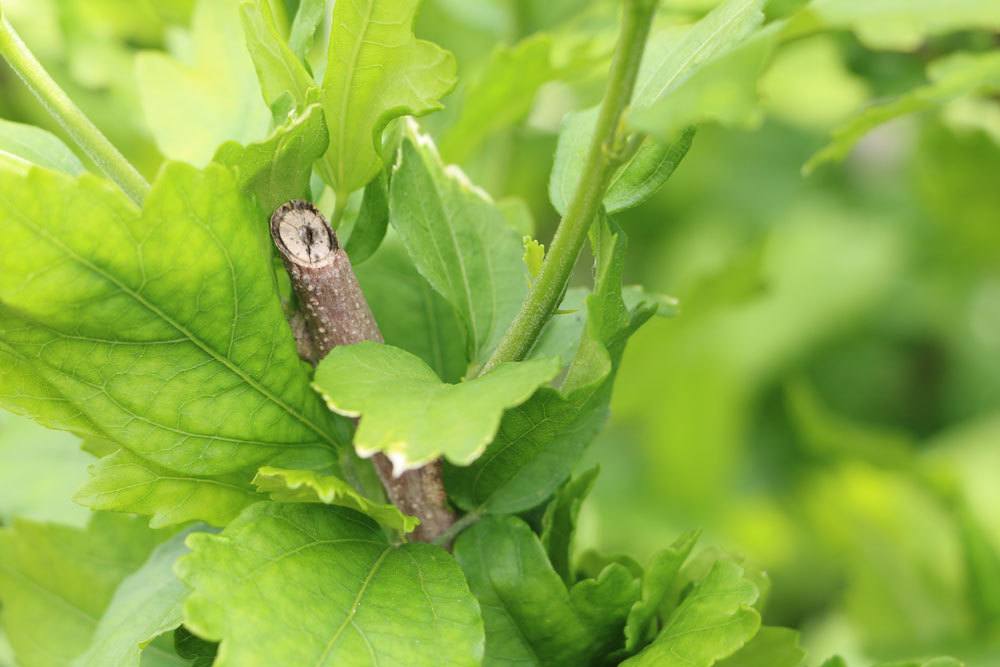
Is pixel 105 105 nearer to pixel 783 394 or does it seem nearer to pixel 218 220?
pixel 218 220

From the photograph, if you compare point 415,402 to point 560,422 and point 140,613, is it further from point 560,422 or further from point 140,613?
point 140,613

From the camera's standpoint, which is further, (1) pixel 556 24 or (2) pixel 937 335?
(2) pixel 937 335

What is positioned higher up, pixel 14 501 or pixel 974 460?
pixel 14 501

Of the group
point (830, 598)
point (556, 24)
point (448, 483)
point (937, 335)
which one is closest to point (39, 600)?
point (448, 483)

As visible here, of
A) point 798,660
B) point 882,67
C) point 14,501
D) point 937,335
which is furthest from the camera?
point 937,335

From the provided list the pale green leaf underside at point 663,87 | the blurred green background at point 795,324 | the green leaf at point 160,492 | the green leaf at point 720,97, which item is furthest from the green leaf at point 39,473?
the green leaf at point 720,97

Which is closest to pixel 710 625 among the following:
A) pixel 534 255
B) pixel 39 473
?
pixel 534 255
